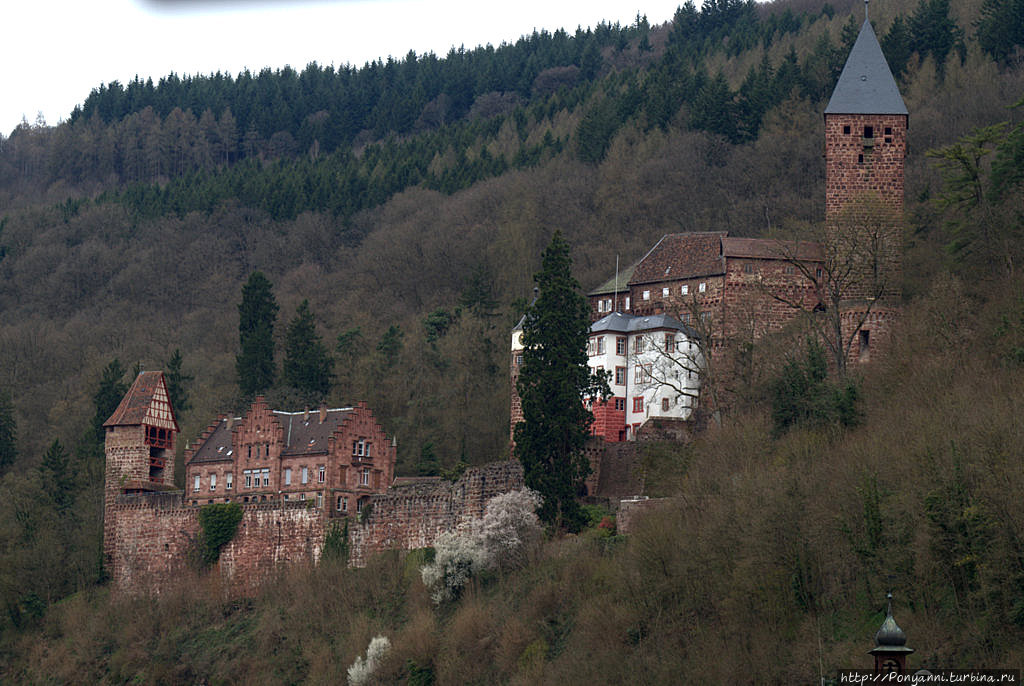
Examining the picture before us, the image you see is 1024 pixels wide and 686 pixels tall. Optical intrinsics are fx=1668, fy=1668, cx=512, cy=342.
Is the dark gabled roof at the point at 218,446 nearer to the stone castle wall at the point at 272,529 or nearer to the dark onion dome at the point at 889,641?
the stone castle wall at the point at 272,529

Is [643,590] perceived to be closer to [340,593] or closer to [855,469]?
[855,469]

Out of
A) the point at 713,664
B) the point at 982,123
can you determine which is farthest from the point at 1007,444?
the point at 982,123

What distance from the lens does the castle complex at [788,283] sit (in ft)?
192

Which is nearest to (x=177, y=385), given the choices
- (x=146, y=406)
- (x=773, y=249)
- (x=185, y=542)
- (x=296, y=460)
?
(x=146, y=406)

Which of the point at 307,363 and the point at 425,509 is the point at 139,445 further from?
the point at 425,509

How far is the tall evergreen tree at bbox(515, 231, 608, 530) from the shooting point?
51781 millimetres

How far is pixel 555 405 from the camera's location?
51.8m

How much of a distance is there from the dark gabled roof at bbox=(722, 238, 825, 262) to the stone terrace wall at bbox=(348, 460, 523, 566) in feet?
45.1

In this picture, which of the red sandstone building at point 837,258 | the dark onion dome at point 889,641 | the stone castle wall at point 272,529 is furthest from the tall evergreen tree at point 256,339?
the dark onion dome at point 889,641

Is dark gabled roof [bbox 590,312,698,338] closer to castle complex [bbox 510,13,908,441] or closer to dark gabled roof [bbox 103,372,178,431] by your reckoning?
castle complex [bbox 510,13,908,441]

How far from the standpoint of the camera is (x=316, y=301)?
293ft

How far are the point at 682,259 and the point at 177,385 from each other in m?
25.1

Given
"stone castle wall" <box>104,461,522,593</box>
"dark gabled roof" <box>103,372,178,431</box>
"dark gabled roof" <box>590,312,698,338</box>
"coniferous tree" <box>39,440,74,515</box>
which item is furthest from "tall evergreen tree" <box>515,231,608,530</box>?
"coniferous tree" <box>39,440,74,515</box>

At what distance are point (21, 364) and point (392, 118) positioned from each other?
1843 inches
